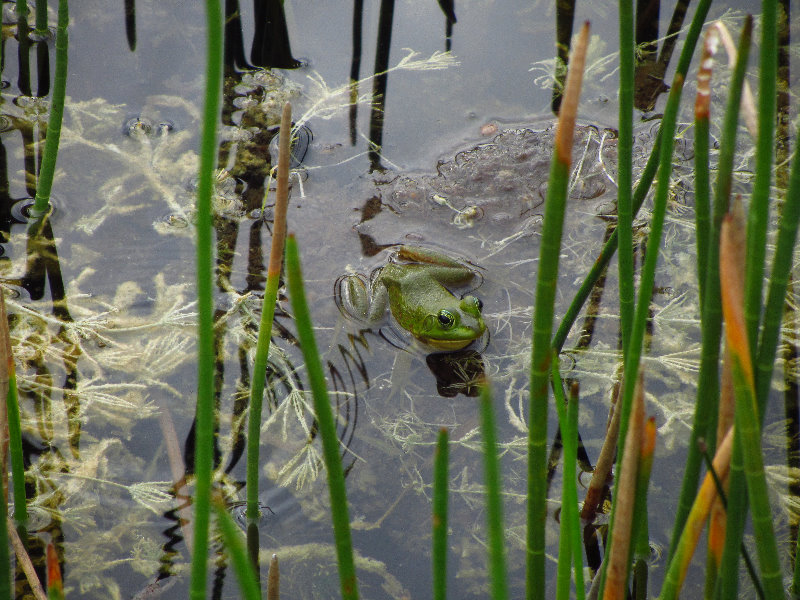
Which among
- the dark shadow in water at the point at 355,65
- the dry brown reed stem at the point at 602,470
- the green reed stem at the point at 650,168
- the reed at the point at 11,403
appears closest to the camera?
the green reed stem at the point at 650,168

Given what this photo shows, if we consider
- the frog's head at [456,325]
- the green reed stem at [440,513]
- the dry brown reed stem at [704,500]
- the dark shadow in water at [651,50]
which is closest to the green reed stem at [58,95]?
the frog's head at [456,325]

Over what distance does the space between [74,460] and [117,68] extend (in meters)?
2.96

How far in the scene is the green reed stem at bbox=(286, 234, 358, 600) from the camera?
1.00 meters

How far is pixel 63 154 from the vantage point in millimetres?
4219

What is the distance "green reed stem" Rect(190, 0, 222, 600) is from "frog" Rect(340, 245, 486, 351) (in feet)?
7.51

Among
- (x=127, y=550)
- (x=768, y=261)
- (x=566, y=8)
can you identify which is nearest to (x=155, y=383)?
(x=127, y=550)

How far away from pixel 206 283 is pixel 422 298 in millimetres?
2637

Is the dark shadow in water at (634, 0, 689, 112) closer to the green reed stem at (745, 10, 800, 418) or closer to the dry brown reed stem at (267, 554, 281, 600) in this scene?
the green reed stem at (745, 10, 800, 418)

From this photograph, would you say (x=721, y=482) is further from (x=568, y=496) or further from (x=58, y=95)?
(x=58, y=95)

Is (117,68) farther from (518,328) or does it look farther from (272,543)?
(272,543)

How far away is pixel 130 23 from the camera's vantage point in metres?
4.93

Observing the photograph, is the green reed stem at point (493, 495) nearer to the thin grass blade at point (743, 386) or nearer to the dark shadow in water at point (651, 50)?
the thin grass blade at point (743, 386)

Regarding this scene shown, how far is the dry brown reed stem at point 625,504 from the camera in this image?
1.27 metres

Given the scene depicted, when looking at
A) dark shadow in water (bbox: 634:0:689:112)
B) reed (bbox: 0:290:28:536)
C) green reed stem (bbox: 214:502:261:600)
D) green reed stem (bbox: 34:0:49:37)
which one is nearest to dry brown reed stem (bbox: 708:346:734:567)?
green reed stem (bbox: 214:502:261:600)
